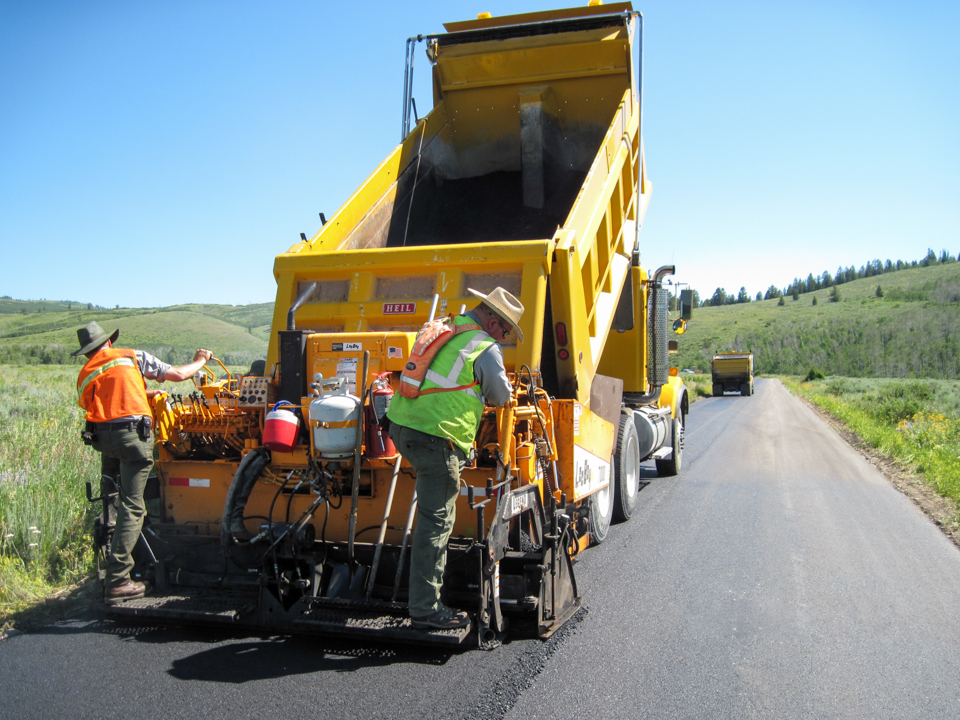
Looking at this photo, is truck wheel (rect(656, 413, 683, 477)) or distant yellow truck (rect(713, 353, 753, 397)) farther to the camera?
distant yellow truck (rect(713, 353, 753, 397))

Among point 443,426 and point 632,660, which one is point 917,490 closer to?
point 632,660

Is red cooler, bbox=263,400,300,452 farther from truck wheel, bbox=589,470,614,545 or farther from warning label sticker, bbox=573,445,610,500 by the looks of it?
truck wheel, bbox=589,470,614,545

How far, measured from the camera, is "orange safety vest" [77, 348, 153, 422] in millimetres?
4121

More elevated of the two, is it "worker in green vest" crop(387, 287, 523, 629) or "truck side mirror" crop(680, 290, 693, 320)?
"truck side mirror" crop(680, 290, 693, 320)

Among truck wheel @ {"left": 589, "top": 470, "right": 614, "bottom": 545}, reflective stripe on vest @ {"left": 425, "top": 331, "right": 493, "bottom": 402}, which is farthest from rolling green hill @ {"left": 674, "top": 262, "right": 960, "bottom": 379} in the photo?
reflective stripe on vest @ {"left": 425, "top": 331, "right": 493, "bottom": 402}

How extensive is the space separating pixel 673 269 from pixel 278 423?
538cm

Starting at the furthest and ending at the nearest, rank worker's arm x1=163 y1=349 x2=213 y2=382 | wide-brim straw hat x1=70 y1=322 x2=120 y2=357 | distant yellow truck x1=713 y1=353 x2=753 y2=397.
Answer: distant yellow truck x1=713 y1=353 x2=753 y2=397, worker's arm x1=163 y1=349 x2=213 y2=382, wide-brim straw hat x1=70 y1=322 x2=120 y2=357

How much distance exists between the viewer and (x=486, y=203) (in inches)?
278

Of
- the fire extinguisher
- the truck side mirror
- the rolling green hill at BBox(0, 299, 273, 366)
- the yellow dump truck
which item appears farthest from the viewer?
the rolling green hill at BBox(0, 299, 273, 366)

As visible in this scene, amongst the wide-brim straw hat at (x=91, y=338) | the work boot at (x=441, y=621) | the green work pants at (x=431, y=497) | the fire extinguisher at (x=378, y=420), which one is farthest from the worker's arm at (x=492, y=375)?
the wide-brim straw hat at (x=91, y=338)

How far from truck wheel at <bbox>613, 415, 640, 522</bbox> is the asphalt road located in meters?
0.76

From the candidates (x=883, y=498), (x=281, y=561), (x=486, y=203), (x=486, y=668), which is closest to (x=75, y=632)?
(x=281, y=561)

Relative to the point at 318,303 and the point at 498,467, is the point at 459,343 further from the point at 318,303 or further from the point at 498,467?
the point at 318,303

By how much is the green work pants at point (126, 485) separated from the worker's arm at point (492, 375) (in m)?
2.17
